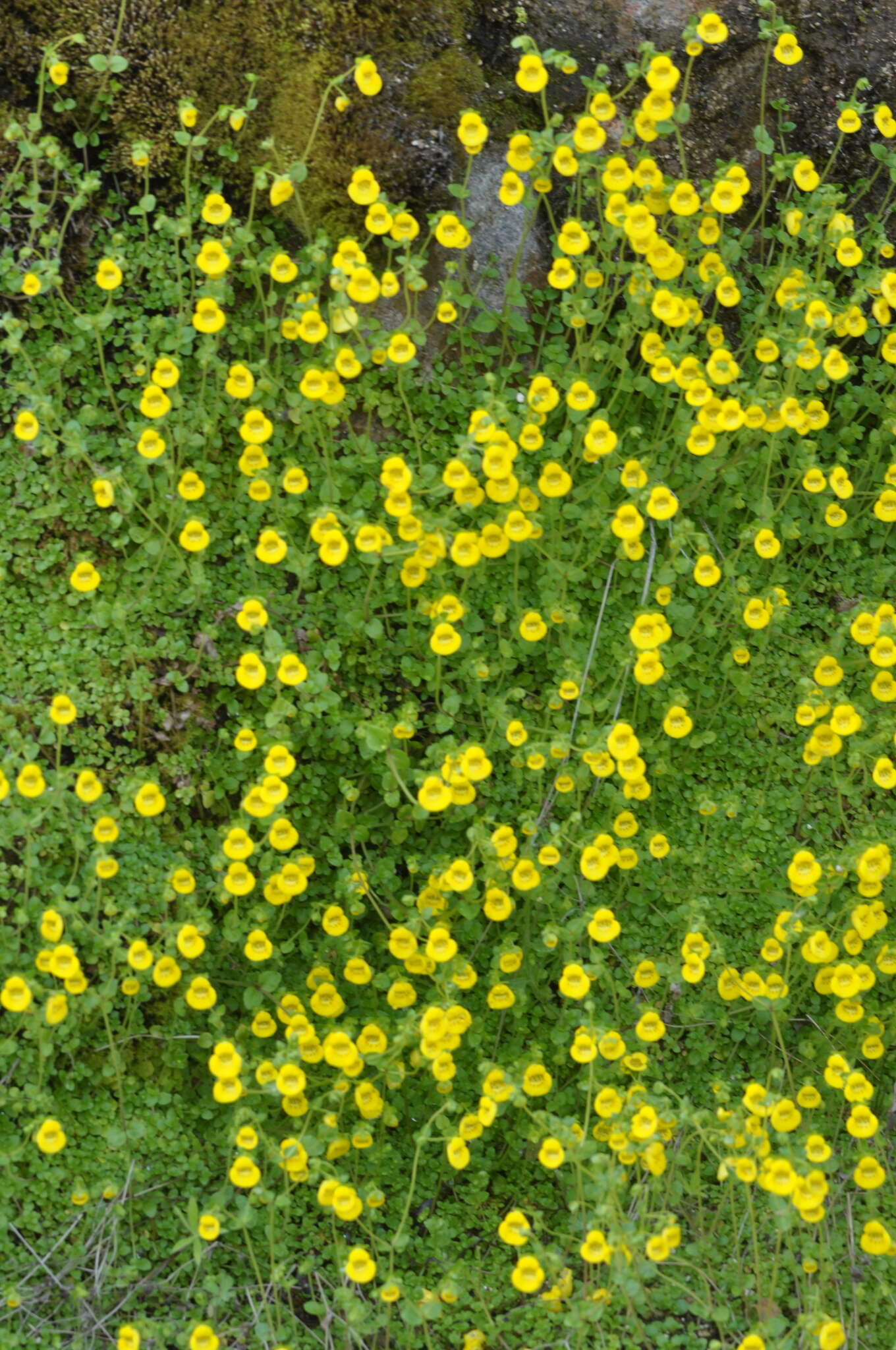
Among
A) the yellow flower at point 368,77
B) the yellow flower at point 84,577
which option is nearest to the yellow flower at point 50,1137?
the yellow flower at point 84,577

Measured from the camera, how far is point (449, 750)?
2982 mm

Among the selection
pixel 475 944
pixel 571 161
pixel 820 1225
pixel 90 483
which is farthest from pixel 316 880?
pixel 571 161

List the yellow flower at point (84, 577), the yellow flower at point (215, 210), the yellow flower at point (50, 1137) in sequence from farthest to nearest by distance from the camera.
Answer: the yellow flower at point (215, 210) < the yellow flower at point (84, 577) < the yellow flower at point (50, 1137)

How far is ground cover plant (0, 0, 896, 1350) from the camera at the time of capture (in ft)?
8.86

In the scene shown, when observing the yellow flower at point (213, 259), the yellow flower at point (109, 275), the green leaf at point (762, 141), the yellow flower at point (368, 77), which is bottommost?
the yellow flower at point (109, 275)

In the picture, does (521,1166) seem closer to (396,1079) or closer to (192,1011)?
(396,1079)

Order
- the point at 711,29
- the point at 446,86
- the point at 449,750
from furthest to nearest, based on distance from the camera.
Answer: the point at 446,86, the point at 711,29, the point at 449,750

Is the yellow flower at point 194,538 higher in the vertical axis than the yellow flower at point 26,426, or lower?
lower

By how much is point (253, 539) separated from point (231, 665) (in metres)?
0.34

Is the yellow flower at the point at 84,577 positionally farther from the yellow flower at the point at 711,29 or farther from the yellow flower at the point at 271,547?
the yellow flower at the point at 711,29

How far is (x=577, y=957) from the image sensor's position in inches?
122

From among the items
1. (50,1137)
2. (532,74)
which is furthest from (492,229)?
(50,1137)

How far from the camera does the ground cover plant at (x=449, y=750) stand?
270cm

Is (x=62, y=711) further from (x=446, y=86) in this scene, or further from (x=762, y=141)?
(x=762, y=141)
